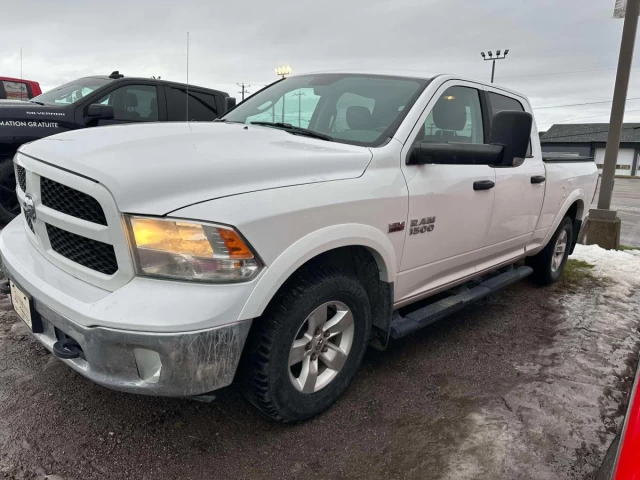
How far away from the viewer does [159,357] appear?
6.12 feet

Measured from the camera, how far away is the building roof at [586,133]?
168 feet

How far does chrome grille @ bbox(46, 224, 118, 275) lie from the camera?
199 cm

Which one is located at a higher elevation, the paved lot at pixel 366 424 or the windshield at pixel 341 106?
the windshield at pixel 341 106

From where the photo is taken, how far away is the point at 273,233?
2.02 m

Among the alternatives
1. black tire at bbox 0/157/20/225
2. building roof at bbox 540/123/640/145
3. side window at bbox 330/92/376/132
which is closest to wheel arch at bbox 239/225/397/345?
side window at bbox 330/92/376/132

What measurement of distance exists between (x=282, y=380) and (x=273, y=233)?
0.70 metres

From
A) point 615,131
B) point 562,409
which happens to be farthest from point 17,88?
point 562,409

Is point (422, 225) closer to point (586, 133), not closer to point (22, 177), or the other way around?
point (22, 177)

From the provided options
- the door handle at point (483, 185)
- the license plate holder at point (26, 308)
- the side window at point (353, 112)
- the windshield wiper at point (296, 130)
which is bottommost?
the license plate holder at point (26, 308)

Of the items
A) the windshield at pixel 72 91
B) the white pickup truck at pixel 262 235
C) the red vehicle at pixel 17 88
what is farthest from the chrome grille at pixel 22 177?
the red vehicle at pixel 17 88

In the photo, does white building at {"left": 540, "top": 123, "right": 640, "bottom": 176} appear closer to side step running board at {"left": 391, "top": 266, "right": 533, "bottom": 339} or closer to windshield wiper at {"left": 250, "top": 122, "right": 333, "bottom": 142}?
side step running board at {"left": 391, "top": 266, "right": 533, "bottom": 339}

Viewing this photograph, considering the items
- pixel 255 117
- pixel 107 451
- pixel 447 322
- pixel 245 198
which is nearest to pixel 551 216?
pixel 447 322

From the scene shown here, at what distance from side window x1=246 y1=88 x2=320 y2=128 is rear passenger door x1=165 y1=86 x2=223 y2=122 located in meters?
3.61

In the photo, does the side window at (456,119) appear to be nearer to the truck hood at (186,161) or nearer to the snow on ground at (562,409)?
the truck hood at (186,161)
